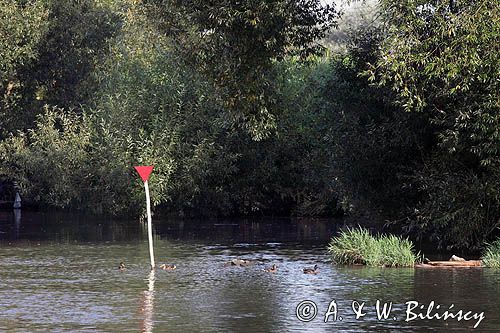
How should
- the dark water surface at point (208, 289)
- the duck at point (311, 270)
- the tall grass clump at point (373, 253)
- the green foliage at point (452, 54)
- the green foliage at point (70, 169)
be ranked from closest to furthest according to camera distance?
1. the dark water surface at point (208, 289)
2. the green foliage at point (452, 54)
3. the duck at point (311, 270)
4. the tall grass clump at point (373, 253)
5. the green foliage at point (70, 169)

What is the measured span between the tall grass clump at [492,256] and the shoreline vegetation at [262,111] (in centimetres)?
145

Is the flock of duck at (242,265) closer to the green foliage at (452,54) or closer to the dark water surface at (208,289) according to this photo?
the dark water surface at (208,289)

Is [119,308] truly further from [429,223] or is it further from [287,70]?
[287,70]

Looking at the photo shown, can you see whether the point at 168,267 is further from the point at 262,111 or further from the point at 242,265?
the point at 262,111

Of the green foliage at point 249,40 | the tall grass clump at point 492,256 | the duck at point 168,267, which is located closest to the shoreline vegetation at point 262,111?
the green foliage at point 249,40

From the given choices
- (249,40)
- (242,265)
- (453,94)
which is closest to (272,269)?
(242,265)

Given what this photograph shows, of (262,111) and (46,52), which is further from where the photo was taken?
(46,52)

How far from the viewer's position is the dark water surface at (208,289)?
1686 centimetres

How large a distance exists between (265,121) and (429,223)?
19.1 feet

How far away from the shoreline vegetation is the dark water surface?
3661 millimetres

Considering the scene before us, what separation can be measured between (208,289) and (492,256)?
8.59 metres

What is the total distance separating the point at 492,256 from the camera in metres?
26.7

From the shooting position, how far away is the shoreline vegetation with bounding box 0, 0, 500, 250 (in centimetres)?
2562

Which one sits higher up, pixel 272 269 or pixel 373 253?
pixel 373 253
